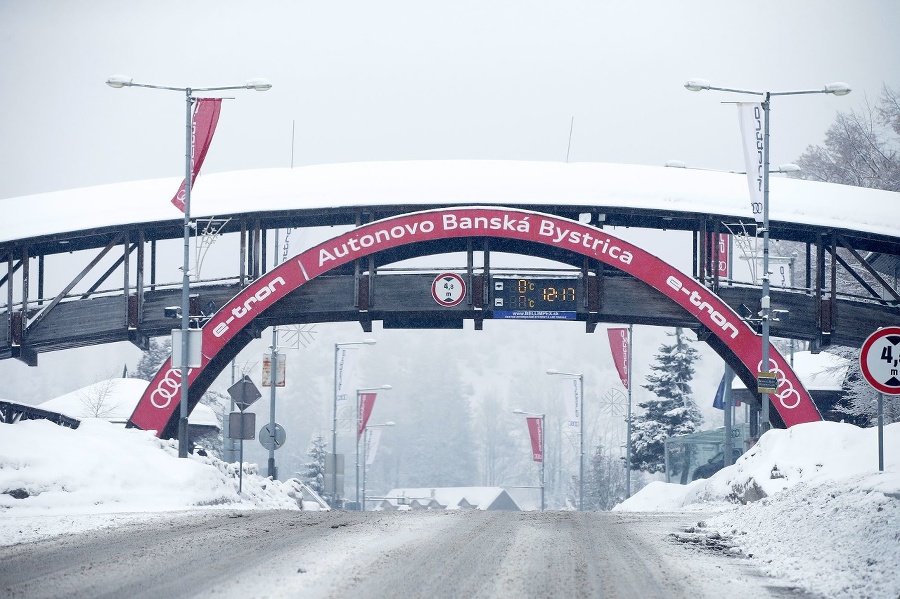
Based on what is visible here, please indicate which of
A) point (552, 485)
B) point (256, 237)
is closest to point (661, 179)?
point (256, 237)

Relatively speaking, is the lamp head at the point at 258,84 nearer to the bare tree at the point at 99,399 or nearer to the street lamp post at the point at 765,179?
the street lamp post at the point at 765,179

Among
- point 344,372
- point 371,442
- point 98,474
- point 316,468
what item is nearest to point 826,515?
point 98,474

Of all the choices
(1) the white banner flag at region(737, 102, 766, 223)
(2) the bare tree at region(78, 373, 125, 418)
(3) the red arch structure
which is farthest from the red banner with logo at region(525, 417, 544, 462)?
(1) the white banner flag at region(737, 102, 766, 223)

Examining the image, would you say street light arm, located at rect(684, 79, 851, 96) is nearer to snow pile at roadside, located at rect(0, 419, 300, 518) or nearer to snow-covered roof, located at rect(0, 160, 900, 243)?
snow-covered roof, located at rect(0, 160, 900, 243)

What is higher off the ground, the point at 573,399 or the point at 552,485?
the point at 573,399

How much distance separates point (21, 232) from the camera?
34375 millimetres

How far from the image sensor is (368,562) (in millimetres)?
11180

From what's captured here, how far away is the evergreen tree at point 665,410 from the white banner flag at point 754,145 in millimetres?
31656

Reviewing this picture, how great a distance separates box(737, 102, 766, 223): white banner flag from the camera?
3064cm

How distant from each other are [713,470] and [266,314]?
91.2ft

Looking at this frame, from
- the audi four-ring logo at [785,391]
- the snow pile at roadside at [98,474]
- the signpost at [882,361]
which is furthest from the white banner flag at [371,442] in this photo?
the signpost at [882,361]

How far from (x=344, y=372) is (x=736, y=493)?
95.9 feet

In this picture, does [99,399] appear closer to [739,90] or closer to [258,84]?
[258,84]

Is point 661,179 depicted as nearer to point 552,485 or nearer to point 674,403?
point 674,403
